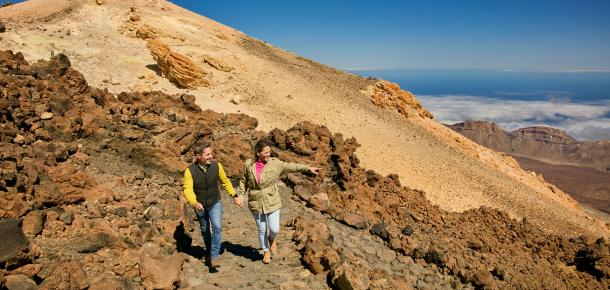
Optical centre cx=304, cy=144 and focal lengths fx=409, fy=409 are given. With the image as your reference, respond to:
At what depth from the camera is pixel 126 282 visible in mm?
5137

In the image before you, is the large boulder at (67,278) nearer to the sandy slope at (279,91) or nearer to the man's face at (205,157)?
the man's face at (205,157)

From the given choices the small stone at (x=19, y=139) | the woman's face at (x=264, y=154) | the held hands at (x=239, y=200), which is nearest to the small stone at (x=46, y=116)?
the small stone at (x=19, y=139)

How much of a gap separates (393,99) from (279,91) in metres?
8.09

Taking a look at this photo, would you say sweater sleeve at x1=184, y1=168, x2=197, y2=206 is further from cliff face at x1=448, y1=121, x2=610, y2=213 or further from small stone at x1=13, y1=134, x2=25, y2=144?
cliff face at x1=448, y1=121, x2=610, y2=213

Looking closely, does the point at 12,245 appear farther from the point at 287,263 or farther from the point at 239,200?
the point at 287,263

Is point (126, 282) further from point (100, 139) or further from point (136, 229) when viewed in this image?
point (100, 139)

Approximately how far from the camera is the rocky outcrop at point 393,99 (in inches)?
956

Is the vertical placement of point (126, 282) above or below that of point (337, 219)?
above

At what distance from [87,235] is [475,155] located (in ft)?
69.7

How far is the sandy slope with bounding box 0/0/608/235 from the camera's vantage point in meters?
16.6

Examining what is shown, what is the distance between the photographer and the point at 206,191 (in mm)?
5645

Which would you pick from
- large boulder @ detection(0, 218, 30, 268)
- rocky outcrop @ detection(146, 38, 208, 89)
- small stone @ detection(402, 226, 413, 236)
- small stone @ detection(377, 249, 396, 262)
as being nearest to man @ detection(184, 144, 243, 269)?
large boulder @ detection(0, 218, 30, 268)

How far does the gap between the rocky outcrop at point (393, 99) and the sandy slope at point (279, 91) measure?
760 mm

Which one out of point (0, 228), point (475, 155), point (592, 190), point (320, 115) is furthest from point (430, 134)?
point (592, 190)
